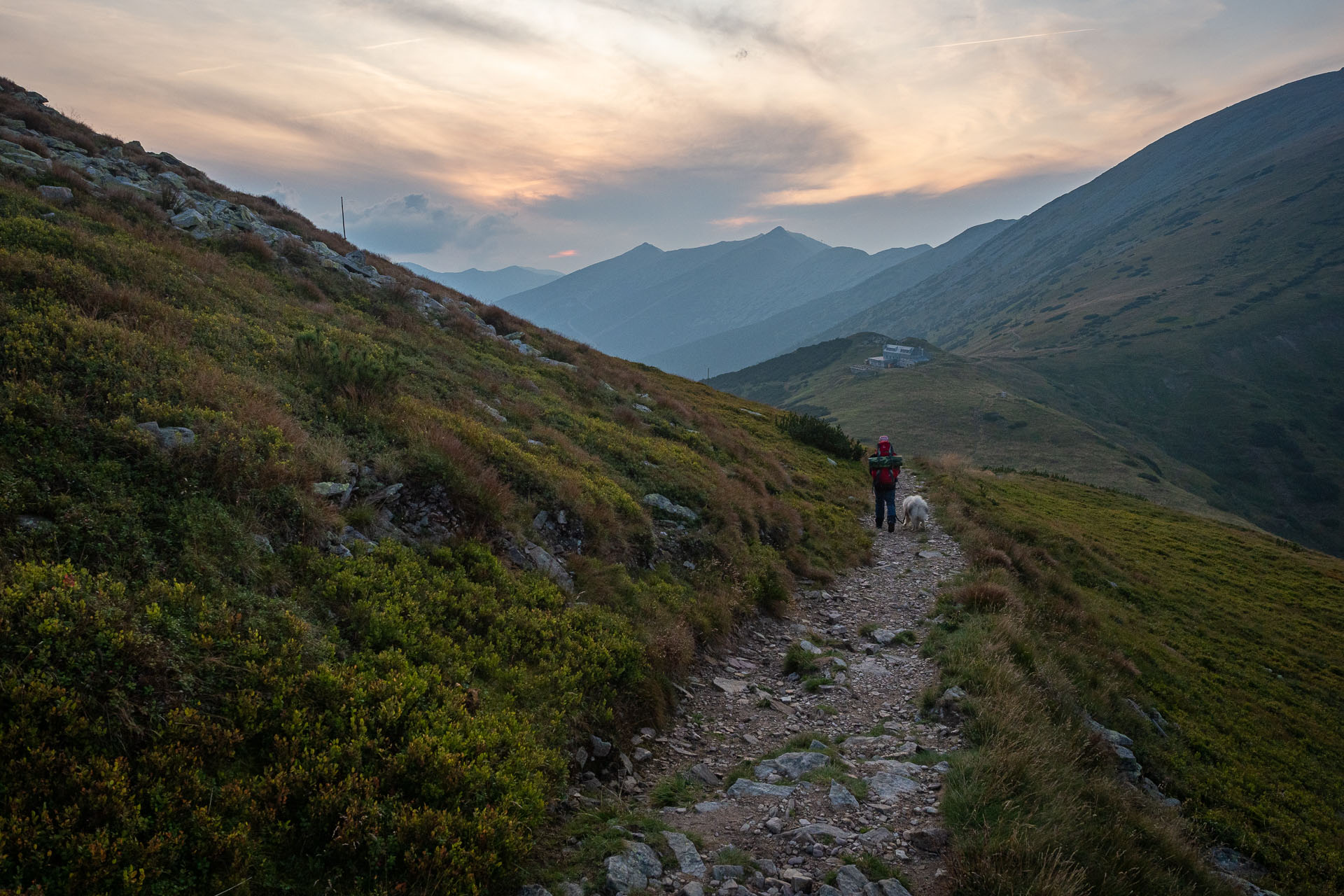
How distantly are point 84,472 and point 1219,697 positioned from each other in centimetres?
2624

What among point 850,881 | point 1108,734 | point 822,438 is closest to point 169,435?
point 850,881

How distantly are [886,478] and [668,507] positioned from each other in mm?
10204

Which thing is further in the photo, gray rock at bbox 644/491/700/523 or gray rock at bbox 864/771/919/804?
gray rock at bbox 644/491/700/523

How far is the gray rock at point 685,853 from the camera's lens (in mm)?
5500

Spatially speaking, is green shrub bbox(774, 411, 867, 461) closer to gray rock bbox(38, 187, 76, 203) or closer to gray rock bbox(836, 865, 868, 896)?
gray rock bbox(836, 865, 868, 896)

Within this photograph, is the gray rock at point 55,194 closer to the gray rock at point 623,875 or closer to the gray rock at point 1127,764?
the gray rock at point 623,875

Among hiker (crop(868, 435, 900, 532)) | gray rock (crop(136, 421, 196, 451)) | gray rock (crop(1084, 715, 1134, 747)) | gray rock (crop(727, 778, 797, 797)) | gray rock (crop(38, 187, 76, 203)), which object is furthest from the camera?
hiker (crop(868, 435, 900, 532))

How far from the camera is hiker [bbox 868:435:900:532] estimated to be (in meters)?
20.8

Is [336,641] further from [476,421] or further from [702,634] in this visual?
[476,421]

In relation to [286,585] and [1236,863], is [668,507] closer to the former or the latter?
[286,585]

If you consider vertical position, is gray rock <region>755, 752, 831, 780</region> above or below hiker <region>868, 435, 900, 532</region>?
below

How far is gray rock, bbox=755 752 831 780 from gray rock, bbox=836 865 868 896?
169 centimetres

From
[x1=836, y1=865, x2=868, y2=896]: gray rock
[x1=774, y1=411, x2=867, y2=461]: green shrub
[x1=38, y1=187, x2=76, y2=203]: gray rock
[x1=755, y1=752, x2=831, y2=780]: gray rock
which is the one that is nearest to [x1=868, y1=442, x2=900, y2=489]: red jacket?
[x1=774, y1=411, x2=867, y2=461]: green shrub

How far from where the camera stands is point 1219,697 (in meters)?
17.3
